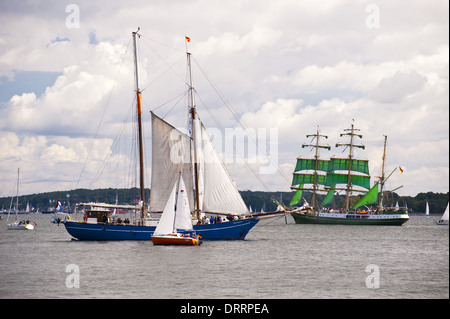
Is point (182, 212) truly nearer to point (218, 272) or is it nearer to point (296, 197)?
point (218, 272)

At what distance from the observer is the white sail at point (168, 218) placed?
62750mm

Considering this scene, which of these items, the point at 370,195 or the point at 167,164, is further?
the point at 370,195

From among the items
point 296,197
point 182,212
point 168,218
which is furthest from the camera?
point 296,197

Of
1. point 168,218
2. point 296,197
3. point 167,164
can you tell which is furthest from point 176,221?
point 296,197

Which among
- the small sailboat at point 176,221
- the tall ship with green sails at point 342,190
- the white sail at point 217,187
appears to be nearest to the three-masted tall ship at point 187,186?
the white sail at point 217,187

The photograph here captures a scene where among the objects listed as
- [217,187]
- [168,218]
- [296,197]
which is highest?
[296,197]

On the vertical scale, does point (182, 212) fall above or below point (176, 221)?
above

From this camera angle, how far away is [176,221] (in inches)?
2498

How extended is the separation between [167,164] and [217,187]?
20.7 ft
